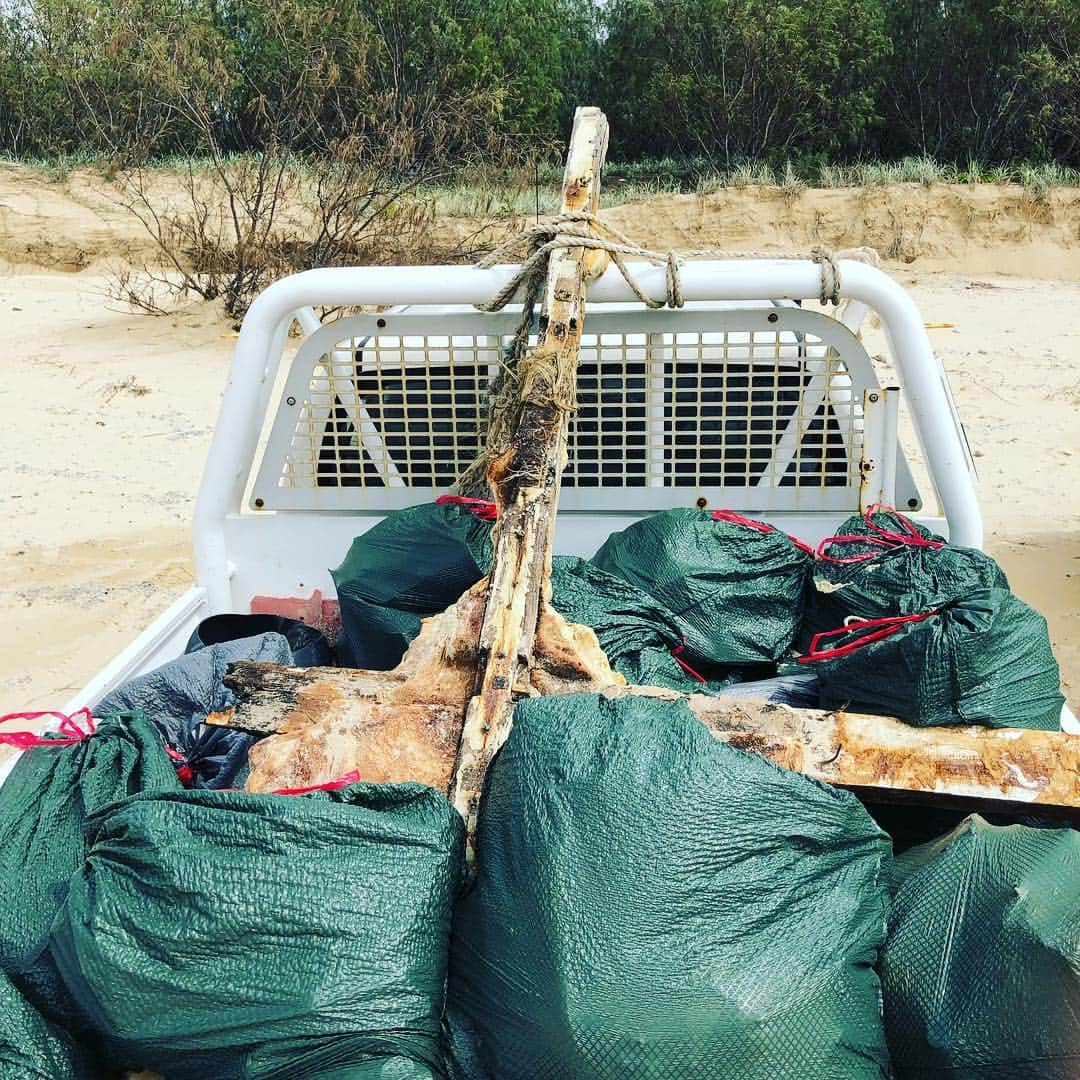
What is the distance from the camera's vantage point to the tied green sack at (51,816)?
154 cm

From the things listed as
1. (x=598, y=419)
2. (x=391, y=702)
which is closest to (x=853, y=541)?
(x=598, y=419)

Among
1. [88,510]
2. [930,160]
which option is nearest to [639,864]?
[88,510]

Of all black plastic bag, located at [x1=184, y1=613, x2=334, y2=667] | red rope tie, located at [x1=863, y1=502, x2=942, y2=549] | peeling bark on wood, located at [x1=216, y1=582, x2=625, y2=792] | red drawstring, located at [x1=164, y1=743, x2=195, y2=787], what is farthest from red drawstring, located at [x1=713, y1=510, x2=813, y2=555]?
red drawstring, located at [x1=164, y1=743, x2=195, y2=787]

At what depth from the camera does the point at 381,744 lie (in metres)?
1.87

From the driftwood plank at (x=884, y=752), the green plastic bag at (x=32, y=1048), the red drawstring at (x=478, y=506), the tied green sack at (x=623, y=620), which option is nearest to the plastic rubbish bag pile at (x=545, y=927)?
the green plastic bag at (x=32, y=1048)

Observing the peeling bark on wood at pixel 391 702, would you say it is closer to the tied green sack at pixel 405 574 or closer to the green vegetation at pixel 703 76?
the tied green sack at pixel 405 574

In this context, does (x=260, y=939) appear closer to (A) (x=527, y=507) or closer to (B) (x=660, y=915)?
(B) (x=660, y=915)

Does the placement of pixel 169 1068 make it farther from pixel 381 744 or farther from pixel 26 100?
pixel 26 100

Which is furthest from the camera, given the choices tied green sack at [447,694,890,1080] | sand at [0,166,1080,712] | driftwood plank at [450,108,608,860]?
sand at [0,166,1080,712]

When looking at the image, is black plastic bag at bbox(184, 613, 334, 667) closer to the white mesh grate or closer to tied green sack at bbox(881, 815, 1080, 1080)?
the white mesh grate

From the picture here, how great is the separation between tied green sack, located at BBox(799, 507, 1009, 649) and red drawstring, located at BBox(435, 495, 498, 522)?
0.71 meters

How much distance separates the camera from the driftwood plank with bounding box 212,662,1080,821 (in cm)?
178

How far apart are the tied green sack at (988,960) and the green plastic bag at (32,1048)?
1005 millimetres

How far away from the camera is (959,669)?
82.0 inches
